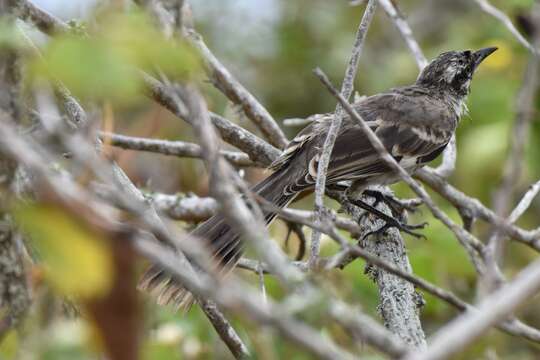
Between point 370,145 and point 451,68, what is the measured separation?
1540 mm

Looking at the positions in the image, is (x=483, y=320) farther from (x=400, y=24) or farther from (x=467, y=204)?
(x=400, y=24)

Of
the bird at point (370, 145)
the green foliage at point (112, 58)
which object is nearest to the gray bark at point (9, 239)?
the green foliage at point (112, 58)

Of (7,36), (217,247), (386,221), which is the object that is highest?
(7,36)

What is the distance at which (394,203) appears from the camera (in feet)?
17.7

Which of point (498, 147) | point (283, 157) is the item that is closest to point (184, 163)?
point (283, 157)

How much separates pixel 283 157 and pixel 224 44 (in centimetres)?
420

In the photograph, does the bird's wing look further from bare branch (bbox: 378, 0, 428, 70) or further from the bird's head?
bare branch (bbox: 378, 0, 428, 70)

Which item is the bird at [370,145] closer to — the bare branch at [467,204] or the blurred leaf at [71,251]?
the bare branch at [467,204]

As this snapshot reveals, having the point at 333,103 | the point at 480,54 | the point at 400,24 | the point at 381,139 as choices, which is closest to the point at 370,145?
the point at 381,139

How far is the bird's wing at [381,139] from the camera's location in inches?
210

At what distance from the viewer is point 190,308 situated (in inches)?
170

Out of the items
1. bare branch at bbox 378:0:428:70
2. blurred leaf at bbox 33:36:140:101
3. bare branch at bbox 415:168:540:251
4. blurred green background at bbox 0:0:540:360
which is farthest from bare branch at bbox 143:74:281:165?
blurred leaf at bbox 33:36:140:101

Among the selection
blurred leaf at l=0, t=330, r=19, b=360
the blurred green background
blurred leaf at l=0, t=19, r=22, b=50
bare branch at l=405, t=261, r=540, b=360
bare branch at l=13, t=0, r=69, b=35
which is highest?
blurred leaf at l=0, t=19, r=22, b=50

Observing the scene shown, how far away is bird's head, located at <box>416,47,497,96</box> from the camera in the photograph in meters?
6.59
